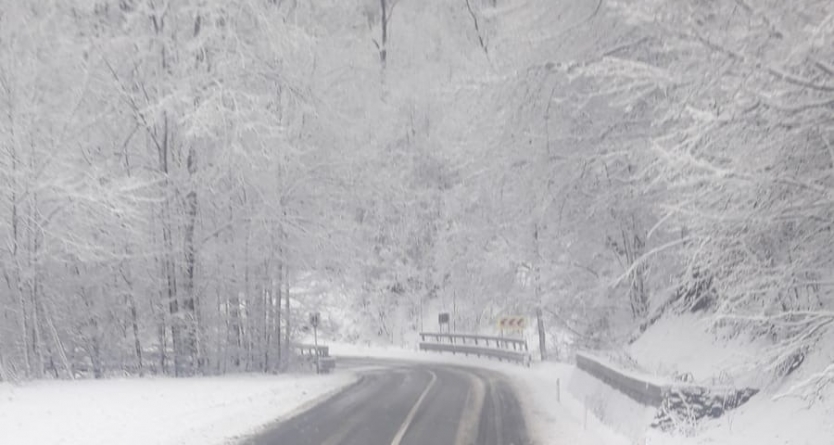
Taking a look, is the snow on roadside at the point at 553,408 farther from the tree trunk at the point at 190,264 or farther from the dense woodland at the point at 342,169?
the tree trunk at the point at 190,264

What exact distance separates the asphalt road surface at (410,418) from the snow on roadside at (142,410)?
82cm

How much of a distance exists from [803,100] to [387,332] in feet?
171

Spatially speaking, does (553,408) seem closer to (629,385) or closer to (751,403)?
(629,385)

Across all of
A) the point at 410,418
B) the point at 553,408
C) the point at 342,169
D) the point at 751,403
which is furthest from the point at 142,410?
the point at 342,169

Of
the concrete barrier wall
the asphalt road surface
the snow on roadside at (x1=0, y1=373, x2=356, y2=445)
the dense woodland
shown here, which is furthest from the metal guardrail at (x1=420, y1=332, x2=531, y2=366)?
the concrete barrier wall

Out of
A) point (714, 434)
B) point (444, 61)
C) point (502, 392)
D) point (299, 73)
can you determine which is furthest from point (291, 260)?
point (444, 61)

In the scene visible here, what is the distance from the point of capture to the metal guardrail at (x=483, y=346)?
35562 millimetres

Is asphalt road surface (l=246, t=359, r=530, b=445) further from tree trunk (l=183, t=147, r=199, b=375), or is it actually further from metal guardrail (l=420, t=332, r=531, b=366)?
metal guardrail (l=420, t=332, r=531, b=366)

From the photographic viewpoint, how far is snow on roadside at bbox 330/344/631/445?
12.2 metres

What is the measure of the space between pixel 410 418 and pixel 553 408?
3.69 metres

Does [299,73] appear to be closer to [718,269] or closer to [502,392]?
[502,392]

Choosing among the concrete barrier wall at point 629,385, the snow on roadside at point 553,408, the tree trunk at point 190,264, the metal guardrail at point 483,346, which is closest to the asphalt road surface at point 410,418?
the snow on roadside at point 553,408

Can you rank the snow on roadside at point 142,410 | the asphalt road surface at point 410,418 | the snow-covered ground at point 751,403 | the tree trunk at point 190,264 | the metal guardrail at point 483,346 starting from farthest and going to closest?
the metal guardrail at point 483,346
the tree trunk at point 190,264
the asphalt road surface at point 410,418
the snow on roadside at point 142,410
the snow-covered ground at point 751,403

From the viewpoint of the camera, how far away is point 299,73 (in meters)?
23.2
